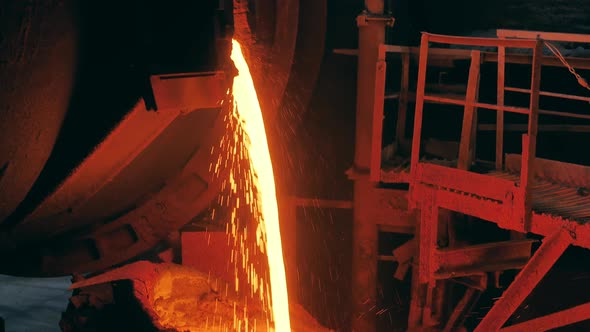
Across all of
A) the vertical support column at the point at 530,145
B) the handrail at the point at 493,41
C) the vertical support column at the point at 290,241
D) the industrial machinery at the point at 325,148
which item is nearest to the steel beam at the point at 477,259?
the industrial machinery at the point at 325,148

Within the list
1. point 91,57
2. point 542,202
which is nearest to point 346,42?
point 542,202

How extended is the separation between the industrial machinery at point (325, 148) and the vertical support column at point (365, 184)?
0.02 m

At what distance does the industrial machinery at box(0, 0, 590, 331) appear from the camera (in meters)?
3.75

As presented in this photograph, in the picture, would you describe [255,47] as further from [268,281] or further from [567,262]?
[567,262]

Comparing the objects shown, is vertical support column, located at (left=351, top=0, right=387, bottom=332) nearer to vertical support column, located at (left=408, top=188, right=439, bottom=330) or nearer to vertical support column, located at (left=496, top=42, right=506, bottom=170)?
vertical support column, located at (left=408, top=188, right=439, bottom=330)

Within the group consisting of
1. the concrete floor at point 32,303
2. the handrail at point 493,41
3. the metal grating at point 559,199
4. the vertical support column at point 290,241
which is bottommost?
the concrete floor at point 32,303

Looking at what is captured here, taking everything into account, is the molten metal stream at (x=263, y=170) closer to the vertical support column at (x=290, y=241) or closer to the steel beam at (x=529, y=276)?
the vertical support column at (x=290, y=241)

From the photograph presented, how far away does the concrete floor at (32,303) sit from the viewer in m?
7.32

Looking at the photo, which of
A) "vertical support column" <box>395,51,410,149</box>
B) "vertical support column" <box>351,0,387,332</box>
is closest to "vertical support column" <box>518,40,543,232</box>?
"vertical support column" <box>395,51,410,149</box>

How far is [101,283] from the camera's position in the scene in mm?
5613

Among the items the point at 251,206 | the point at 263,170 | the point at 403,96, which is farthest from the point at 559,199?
the point at 251,206

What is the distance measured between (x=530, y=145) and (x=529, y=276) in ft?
3.10

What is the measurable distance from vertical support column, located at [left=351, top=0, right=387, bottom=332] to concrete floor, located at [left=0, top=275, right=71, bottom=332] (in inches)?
136

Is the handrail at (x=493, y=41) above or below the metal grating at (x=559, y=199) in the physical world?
above
